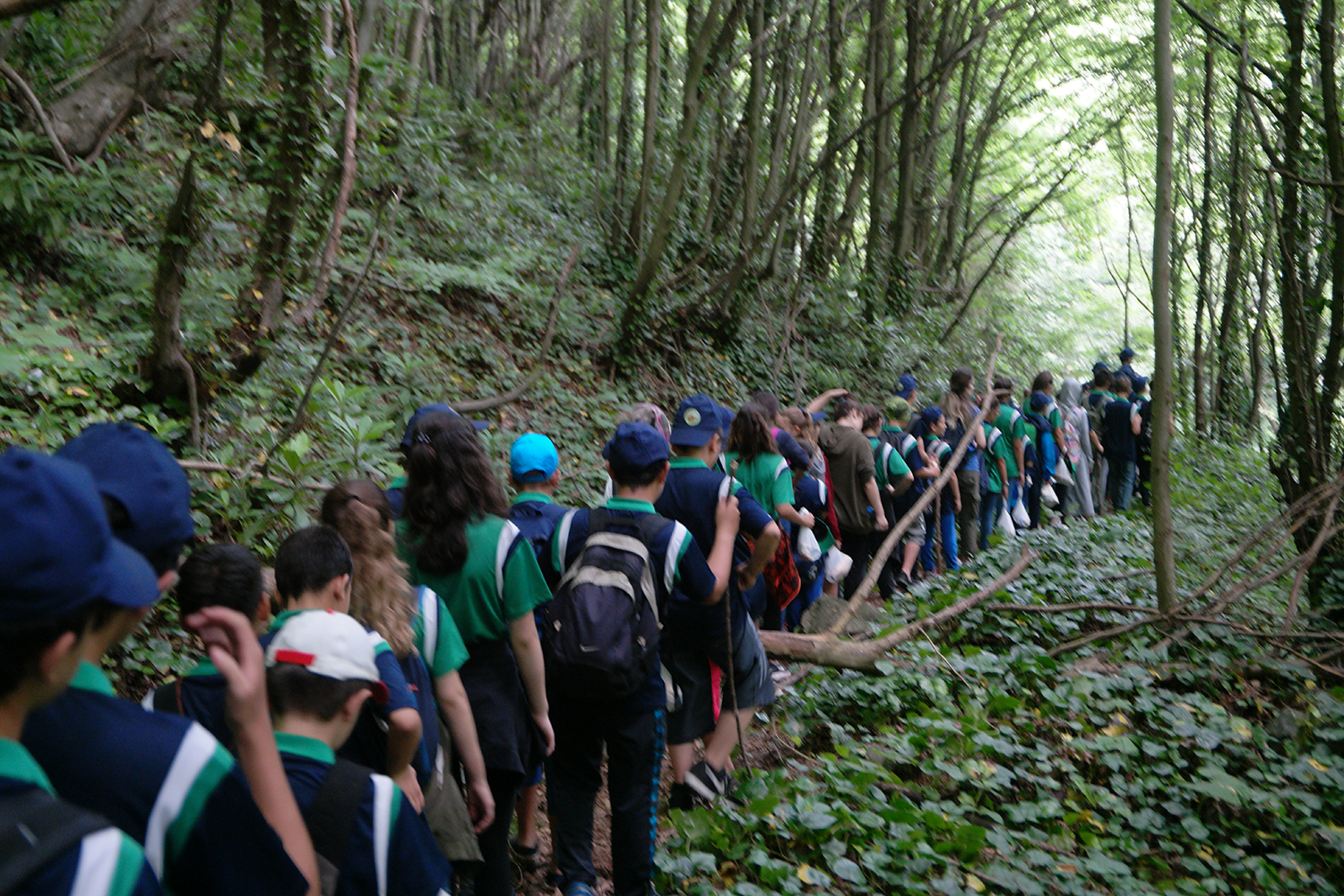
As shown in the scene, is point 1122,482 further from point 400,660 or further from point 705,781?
point 400,660

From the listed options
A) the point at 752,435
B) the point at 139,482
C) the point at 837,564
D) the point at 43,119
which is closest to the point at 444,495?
the point at 139,482

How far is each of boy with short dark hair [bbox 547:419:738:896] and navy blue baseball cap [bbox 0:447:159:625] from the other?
259 centimetres

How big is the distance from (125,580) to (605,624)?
2.44 m

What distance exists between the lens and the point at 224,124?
9602 mm

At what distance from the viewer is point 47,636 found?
1300 millimetres

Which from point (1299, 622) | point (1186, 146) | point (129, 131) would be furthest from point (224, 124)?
point (1186, 146)

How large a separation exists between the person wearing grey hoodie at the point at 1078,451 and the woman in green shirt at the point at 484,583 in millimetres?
10611

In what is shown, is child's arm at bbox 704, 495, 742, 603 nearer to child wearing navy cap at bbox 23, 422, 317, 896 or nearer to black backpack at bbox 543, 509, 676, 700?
black backpack at bbox 543, 509, 676, 700

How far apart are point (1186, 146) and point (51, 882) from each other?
75.9ft

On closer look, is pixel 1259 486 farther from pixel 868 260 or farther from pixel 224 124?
pixel 224 124

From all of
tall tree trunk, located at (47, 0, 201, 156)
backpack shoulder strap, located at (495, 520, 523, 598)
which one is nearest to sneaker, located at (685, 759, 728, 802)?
backpack shoulder strap, located at (495, 520, 523, 598)

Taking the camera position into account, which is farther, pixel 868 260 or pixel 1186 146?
pixel 1186 146

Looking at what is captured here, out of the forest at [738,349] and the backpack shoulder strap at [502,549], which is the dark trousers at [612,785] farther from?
the backpack shoulder strap at [502,549]

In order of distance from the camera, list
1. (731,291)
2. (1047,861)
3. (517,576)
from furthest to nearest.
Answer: (731,291), (1047,861), (517,576)
